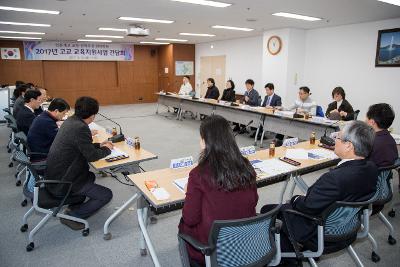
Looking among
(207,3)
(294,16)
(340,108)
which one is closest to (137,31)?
(207,3)

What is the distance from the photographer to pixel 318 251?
5.16 ft

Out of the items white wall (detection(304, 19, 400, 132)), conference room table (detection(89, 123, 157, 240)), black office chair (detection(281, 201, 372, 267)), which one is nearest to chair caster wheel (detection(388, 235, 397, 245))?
black office chair (detection(281, 201, 372, 267))

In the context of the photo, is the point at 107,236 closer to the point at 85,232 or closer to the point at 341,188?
→ the point at 85,232

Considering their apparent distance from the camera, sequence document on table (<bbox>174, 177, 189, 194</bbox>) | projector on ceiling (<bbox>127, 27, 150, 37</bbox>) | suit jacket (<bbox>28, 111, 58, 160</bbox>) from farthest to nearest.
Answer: projector on ceiling (<bbox>127, 27, 150, 37</bbox>)
suit jacket (<bbox>28, 111, 58, 160</bbox>)
document on table (<bbox>174, 177, 189, 194</bbox>)

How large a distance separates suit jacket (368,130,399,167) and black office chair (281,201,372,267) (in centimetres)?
64

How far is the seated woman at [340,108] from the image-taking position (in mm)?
4559

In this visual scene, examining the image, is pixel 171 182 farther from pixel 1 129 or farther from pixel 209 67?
pixel 209 67

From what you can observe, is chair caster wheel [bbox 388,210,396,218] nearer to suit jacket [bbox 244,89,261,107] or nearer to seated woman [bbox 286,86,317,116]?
Answer: seated woman [bbox 286,86,317,116]

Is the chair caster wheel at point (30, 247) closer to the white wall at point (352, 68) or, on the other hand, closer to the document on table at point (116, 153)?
the document on table at point (116, 153)

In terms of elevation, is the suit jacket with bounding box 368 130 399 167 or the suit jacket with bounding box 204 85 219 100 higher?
the suit jacket with bounding box 204 85 219 100

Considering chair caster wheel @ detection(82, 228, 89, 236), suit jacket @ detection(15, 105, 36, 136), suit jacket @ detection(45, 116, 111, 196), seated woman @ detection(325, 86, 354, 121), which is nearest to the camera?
suit jacket @ detection(45, 116, 111, 196)

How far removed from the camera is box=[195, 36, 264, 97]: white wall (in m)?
8.87

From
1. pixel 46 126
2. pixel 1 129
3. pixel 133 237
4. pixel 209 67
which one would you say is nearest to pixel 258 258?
pixel 133 237

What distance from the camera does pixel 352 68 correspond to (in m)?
6.57
